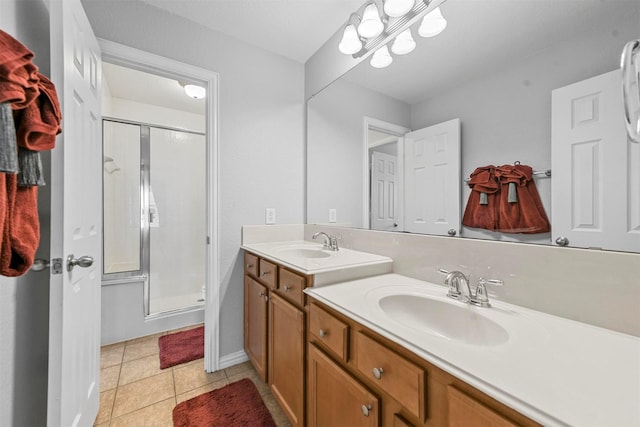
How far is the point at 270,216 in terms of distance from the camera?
1969 mm

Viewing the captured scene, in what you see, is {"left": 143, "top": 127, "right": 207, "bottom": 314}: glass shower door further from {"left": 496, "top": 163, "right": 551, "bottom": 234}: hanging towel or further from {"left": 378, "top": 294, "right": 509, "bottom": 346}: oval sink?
{"left": 496, "top": 163, "right": 551, "bottom": 234}: hanging towel

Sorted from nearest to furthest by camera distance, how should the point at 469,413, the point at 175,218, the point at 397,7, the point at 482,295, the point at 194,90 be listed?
the point at 469,413 → the point at 482,295 → the point at 397,7 → the point at 194,90 → the point at 175,218

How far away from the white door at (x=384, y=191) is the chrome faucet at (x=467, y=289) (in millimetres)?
484

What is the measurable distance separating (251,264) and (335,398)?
39.7 inches

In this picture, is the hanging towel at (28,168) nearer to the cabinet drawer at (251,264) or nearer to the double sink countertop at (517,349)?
the double sink countertop at (517,349)

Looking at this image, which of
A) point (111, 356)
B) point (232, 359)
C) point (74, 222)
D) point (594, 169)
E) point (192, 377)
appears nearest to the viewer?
point (594, 169)

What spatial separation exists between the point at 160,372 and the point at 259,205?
1.32 meters

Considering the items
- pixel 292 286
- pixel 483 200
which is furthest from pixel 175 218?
pixel 483 200

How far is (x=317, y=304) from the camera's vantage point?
3.26 feet

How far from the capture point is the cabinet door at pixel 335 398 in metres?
0.74

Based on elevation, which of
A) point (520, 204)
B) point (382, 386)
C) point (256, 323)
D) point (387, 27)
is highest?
point (387, 27)

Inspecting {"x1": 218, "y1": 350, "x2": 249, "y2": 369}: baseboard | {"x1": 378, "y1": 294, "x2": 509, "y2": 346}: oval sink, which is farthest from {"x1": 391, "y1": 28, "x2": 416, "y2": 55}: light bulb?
{"x1": 218, "y1": 350, "x2": 249, "y2": 369}: baseboard

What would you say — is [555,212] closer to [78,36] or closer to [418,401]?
[418,401]

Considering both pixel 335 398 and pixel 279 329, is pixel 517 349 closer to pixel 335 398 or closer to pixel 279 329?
pixel 335 398
